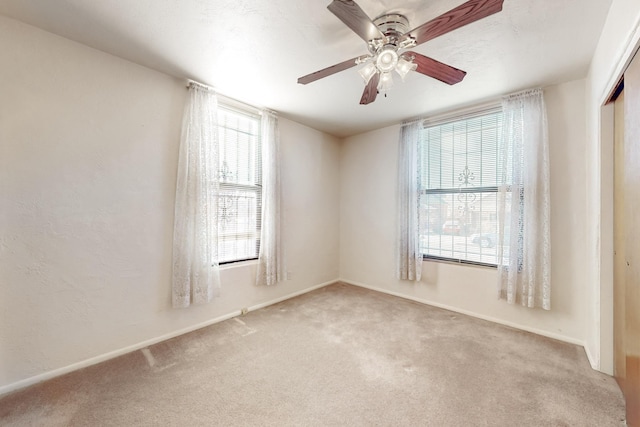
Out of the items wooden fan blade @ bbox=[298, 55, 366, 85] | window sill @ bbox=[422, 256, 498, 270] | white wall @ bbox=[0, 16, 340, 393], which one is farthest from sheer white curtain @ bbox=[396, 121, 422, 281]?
white wall @ bbox=[0, 16, 340, 393]

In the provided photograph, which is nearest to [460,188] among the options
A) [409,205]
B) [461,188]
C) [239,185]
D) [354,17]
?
[461,188]

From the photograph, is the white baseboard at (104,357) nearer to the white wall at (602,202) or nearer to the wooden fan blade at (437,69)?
the wooden fan blade at (437,69)

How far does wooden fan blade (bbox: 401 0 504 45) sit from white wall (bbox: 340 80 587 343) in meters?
1.96

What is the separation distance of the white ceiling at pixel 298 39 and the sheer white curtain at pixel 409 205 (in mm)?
717

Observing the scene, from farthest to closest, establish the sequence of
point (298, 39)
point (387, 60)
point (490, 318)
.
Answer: point (490, 318)
point (298, 39)
point (387, 60)

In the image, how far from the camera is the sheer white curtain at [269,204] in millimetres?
3092

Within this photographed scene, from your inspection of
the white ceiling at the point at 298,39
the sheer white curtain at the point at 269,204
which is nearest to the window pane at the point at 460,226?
the white ceiling at the point at 298,39

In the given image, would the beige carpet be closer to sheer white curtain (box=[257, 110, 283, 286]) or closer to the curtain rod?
sheer white curtain (box=[257, 110, 283, 286])

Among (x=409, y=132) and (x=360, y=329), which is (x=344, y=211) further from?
(x=360, y=329)

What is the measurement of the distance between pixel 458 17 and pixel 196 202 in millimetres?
2440

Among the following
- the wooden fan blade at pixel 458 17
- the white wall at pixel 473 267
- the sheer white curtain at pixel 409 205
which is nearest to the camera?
the wooden fan blade at pixel 458 17

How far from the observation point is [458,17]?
1.24 metres

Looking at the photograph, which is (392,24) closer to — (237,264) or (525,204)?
(525,204)

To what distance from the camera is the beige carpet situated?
147 centimetres
